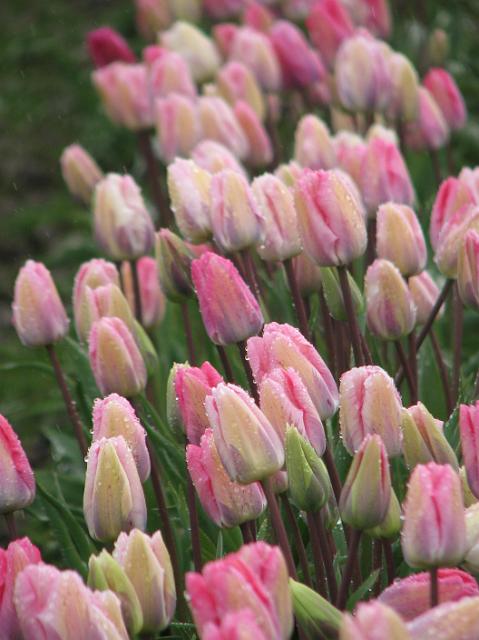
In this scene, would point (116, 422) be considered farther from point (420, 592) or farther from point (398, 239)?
point (398, 239)

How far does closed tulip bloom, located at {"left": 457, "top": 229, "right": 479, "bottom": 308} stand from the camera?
1.61m

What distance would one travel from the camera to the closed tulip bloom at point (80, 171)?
9.30ft

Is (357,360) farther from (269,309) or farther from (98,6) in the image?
(98,6)

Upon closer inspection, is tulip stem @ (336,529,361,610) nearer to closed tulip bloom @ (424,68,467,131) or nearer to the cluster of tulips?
the cluster of tulips

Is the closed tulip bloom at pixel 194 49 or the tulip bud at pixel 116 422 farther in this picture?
the closed tulip bloom at pixel 194 49

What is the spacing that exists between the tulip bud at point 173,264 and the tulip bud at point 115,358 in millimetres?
200

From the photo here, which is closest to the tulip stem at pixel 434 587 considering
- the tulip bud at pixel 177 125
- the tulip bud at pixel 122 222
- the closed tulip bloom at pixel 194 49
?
the tulip bud at pixel 122 222

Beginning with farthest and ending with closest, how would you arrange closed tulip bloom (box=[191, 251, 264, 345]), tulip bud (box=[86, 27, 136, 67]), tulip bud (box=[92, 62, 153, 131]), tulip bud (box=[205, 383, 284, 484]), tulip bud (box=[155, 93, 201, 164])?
tulip bud (box=[86, 27, 136, 67])
tulip bud (box=[92, 62, 153, 131])
tulip bud (box=[155, 93, 201, 164])
closed tulip bloom (box=[191, 251, 264, 345])
tulip bud (box=[205, 383, 284, 484])

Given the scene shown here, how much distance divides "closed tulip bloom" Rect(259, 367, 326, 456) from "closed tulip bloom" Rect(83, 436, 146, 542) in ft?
0.49

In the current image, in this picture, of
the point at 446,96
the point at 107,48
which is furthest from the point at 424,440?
the point at 107,48

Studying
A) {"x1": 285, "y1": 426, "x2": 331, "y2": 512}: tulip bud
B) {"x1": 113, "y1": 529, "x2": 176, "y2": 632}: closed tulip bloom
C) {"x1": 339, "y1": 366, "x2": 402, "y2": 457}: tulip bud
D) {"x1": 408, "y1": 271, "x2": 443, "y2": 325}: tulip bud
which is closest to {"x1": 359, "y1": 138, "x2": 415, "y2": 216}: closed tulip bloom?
{"x1": 408, "y1": 271, "x2": 443, "y2": 325}: tulip bud

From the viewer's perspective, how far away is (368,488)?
1229 millimetres

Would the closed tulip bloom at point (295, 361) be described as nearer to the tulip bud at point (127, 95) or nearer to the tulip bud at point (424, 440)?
the tulip bud at point (424, 440)

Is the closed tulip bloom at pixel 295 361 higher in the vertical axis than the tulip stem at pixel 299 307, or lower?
higher
